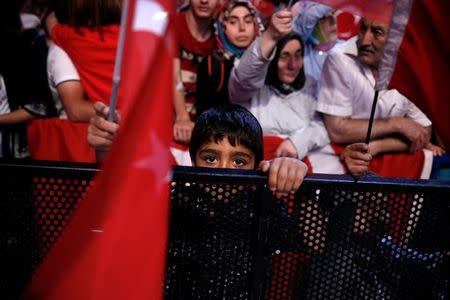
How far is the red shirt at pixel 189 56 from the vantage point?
2051 mm

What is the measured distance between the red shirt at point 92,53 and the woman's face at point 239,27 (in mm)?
502

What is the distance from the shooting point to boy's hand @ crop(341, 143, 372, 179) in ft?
2.90

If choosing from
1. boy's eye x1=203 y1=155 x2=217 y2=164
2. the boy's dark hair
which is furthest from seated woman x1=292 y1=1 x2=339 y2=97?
boy's eye x1=203 y1=155 x2=217 y2=164

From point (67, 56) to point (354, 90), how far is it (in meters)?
1.06

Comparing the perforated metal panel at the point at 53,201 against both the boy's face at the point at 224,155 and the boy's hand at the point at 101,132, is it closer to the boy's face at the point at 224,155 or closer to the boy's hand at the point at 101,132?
the boy's hand at the point at 101,132

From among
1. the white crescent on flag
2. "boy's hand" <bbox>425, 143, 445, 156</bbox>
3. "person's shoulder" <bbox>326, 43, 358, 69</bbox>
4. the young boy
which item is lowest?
"boy's hand" <bbox>425, 143, 445, 156</bbox>

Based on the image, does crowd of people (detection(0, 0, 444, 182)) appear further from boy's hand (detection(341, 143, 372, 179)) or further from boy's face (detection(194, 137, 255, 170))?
boy's hand (detection(341, 143, 372, 179))

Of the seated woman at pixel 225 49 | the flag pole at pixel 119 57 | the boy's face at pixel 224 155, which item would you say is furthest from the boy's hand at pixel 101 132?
the seated woman at pixel 225 49

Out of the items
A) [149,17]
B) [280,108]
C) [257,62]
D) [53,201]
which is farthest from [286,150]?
[149,17]

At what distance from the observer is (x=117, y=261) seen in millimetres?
581

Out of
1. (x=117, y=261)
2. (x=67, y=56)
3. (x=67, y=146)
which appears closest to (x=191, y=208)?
(x=117, y=261)

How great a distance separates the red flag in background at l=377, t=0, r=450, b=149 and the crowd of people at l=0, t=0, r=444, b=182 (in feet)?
2.15

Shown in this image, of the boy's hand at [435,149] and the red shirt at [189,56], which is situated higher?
the red shirt at [189,56]

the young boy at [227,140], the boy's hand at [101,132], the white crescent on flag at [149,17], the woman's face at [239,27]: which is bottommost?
the young boy at [227,140]
